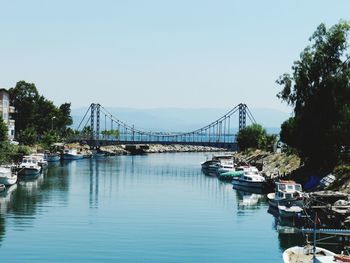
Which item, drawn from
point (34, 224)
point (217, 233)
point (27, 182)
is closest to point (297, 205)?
point (217, 233)

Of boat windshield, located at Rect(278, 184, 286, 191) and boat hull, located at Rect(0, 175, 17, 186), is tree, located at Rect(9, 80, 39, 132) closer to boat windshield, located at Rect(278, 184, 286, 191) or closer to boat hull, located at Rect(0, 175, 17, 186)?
boat hull, located at Rect(0, 175, 17, 186)

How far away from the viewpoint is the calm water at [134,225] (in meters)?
45.5

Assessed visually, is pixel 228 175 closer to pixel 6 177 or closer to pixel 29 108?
pixel 6 177

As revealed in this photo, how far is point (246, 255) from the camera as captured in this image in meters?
45.8

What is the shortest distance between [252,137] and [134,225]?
120 meters

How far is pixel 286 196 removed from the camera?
2606 inches

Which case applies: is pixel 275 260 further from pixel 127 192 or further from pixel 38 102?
pixel 38 102

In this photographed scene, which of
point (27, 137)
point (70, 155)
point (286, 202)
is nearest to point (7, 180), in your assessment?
point (286, 202)

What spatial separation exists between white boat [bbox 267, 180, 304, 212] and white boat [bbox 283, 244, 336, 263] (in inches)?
862

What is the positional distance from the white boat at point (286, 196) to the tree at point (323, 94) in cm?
924

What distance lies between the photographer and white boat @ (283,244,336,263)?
3663 centimetres

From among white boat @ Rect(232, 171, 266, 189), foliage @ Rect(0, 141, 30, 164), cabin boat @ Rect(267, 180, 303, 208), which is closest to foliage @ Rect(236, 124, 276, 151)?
foliage @ Rect(0, 141, 30, 164)

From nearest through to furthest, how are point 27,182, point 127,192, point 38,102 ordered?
point 127,192
point 27,182
point 38,102

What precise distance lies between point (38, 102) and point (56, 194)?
9986cm
